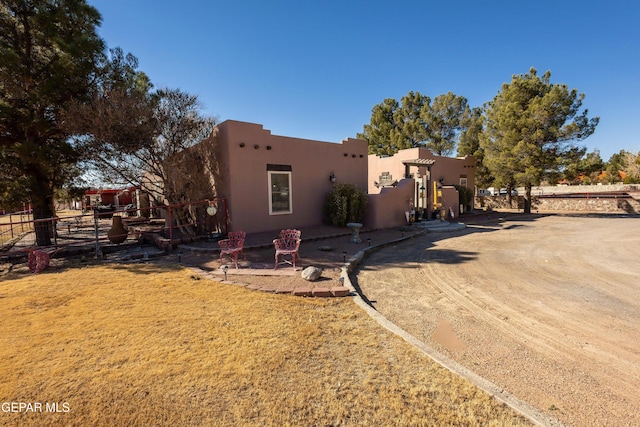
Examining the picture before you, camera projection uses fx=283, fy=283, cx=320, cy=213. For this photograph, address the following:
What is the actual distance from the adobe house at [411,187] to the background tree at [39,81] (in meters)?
10.8

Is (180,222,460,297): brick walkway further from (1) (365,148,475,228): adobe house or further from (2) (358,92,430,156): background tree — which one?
(2) (358,92,430,156): background tree

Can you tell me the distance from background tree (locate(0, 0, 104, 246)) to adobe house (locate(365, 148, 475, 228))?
10832mm

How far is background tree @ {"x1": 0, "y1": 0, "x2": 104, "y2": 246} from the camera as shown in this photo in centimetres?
820

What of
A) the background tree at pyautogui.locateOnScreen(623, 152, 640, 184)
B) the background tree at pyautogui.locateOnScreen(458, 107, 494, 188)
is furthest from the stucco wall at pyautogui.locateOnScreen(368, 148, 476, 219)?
the background tree at pyautogui.locateOnScreen(623, 152, 640, 184)

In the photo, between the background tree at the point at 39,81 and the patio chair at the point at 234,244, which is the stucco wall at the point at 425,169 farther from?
the background tree at the point at 39,81

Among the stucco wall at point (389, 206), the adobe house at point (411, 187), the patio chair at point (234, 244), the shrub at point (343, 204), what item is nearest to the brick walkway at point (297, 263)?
the patio chair at point (234, 244)

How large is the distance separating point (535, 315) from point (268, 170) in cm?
851

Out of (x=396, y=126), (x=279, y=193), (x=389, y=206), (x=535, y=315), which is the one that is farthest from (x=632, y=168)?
(x=535, y=315)

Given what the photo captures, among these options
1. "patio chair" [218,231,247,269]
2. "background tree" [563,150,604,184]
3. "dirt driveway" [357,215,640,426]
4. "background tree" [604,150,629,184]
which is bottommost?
"dirt driveway" [357,215,640,426]

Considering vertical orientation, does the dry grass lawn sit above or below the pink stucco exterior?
below

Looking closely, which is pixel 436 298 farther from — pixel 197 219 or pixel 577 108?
pixel 577 108

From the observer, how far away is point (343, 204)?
1113 centimetres

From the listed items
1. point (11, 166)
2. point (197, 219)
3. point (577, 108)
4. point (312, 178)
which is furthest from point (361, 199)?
point (577, 108)

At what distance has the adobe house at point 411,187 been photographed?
12344 millimetres
